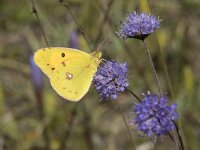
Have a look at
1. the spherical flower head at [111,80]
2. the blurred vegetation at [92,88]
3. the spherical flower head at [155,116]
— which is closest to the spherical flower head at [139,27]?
→ the spherical flower head at [111,80]

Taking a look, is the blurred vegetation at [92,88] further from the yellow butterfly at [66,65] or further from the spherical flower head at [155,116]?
the spherical flower head at [155,116]

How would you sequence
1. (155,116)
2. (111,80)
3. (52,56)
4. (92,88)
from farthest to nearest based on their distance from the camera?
(92,88)
(52,56)
(111,80)
(155,116)

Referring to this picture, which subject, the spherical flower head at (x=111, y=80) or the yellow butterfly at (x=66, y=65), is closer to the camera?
the spherical flower head at (x=111, y=80)

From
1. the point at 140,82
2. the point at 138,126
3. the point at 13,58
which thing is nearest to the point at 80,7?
the point at 13,58

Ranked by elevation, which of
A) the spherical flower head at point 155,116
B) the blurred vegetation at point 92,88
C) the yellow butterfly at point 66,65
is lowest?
the blurred vegetation at point 92,88

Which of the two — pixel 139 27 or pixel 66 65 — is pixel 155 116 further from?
pixel 66 65

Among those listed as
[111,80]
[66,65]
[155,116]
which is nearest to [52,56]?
[66,65]
